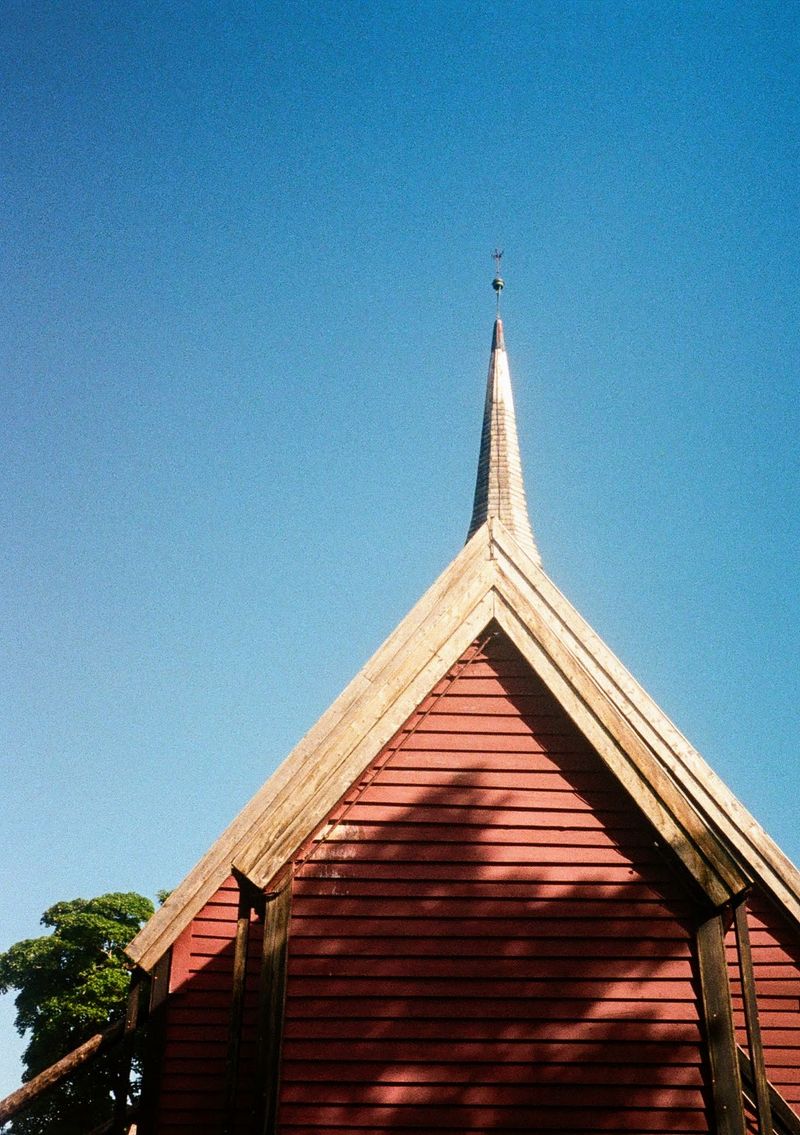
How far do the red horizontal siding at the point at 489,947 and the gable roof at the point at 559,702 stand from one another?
0.30 meters

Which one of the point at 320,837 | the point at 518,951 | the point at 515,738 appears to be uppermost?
the point at 515,738

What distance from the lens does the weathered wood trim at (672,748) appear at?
25.3 ft

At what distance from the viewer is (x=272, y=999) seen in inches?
201

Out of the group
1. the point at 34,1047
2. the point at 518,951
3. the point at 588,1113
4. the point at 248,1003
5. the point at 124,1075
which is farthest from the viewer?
the point at 34,1047

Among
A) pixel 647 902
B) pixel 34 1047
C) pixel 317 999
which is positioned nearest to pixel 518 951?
pixel 647 902

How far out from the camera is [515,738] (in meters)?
6.03

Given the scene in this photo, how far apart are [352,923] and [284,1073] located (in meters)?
0.97

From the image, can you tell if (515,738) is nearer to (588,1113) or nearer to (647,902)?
(647,902)

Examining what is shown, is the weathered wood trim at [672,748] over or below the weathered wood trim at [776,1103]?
over

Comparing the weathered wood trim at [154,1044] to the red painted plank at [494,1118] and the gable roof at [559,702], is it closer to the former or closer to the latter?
the gable roof at [559,702]

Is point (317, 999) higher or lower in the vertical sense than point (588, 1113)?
higher

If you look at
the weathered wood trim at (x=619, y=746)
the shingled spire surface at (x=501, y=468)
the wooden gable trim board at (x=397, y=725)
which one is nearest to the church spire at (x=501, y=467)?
the shingled spire surface at (x=501, y=468)

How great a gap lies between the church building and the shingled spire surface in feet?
25.6

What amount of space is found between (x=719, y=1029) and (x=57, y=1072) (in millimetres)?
5654
